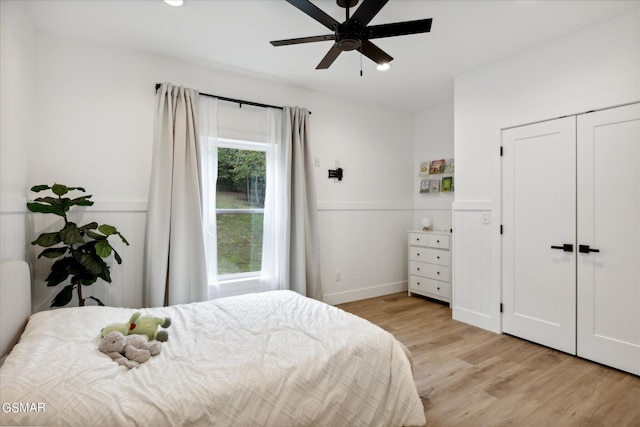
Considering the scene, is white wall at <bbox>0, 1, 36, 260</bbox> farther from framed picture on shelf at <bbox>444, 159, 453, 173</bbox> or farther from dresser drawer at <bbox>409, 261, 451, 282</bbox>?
framed picture on shelf at <bbox>444, 159, 453, 173</bbox>

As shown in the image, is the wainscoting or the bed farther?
the wainscoting

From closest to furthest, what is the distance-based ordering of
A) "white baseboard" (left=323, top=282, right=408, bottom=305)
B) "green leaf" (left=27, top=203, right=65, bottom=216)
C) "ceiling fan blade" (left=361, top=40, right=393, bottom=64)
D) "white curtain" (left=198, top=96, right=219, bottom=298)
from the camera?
"ceiling fan blade" (left=361, top=40, right=393, bottom=64) → "green leaf" (left=27, top=203, right=65, bottom=216) → "white curtain" (left=198, top=96, right=219, bottom=298) → "white baseboard" (left=323, top=282, right=408, bottom=305)

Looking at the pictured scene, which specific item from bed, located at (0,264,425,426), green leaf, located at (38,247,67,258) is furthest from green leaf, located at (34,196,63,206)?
bed, located at (0,264,425,426)

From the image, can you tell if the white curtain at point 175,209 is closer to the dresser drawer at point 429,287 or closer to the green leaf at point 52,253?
the green leaf at point 52,253

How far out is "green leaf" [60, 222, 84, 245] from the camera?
229cm

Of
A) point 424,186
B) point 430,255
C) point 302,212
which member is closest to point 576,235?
point 430,255

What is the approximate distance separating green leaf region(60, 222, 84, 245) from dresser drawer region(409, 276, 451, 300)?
382cm

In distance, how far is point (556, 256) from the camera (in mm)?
2766

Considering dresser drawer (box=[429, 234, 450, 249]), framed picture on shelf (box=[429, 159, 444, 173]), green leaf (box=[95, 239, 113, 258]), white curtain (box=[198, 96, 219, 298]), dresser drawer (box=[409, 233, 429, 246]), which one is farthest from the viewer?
framed picture on shelf (box=[429, 159, 444, 173])

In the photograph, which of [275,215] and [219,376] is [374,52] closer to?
[275,215]

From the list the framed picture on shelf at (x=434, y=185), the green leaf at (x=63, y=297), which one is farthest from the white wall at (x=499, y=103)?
the green leaf at (x=63, y=297)

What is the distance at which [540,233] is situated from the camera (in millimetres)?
2865

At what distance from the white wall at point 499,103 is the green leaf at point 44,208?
3721 mm

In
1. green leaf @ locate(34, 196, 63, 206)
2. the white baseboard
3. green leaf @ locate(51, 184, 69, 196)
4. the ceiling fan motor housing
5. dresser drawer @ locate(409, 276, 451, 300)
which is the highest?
the ceiling fan motor housing
